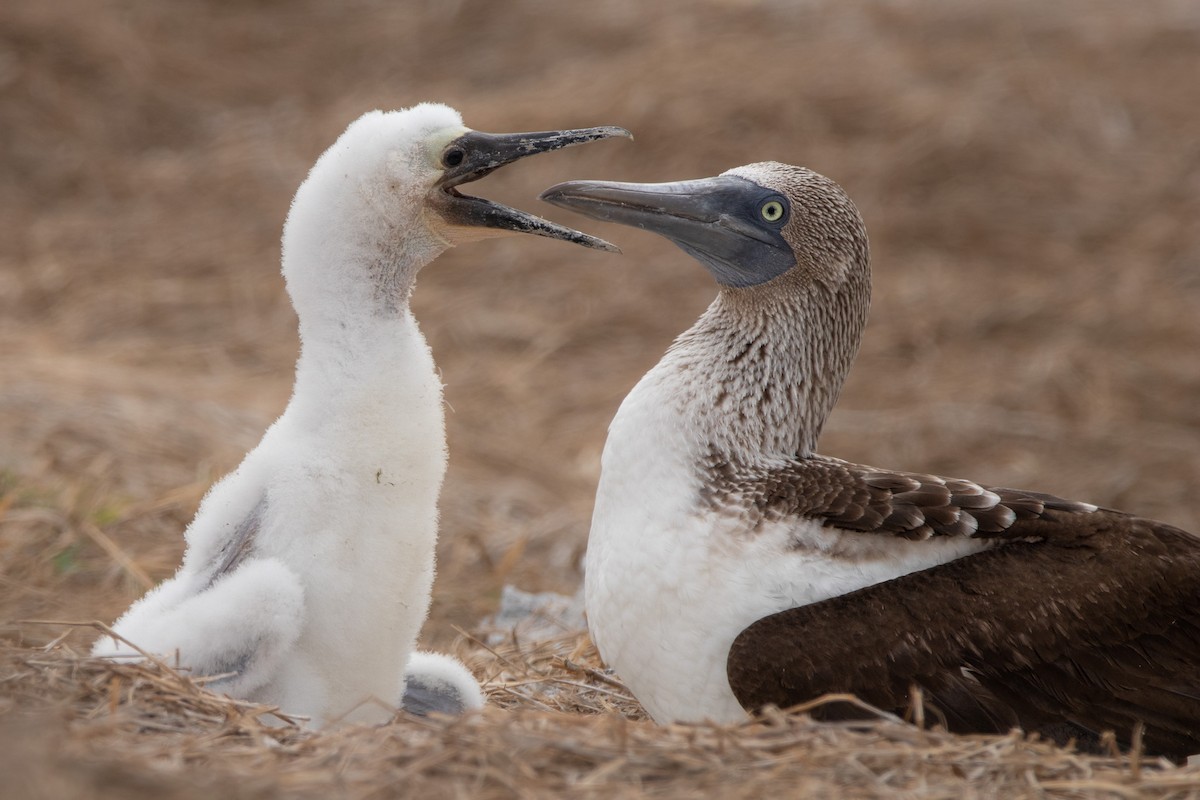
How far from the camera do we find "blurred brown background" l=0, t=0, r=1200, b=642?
825cm

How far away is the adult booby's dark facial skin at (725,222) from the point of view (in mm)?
5129

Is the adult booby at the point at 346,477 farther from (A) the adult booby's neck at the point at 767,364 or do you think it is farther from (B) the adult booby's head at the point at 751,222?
(A) the adult booby's neck at the point at 767,364

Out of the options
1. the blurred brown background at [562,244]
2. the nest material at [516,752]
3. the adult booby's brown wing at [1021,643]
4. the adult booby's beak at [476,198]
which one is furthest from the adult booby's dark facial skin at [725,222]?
the blurred brown background at [562,244]

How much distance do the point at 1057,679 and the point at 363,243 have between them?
2.40 metres

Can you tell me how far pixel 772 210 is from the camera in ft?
16.9

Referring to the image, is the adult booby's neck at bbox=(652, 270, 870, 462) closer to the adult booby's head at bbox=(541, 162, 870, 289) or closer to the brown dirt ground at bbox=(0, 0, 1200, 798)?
the adult booby's head at bbox=(541, 162, 870, 289)

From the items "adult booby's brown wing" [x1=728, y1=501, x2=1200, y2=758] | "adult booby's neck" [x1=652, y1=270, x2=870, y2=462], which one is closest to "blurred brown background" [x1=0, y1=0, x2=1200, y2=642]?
"adult booby's neck" [x1=652, y1=270, x2=870, y2=462]

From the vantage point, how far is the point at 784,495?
462cm

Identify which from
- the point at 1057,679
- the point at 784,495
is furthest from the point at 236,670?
the point at 1057,679

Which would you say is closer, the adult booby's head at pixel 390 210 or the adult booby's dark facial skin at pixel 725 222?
the adult booby's head at pixel 390 210

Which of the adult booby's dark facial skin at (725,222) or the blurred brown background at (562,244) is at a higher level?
the blurred brown background at (562,244)

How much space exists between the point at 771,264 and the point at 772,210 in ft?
0.60

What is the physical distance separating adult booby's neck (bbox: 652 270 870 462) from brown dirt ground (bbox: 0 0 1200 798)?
1034mm

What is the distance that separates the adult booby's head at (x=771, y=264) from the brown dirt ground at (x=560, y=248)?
3.90ft
